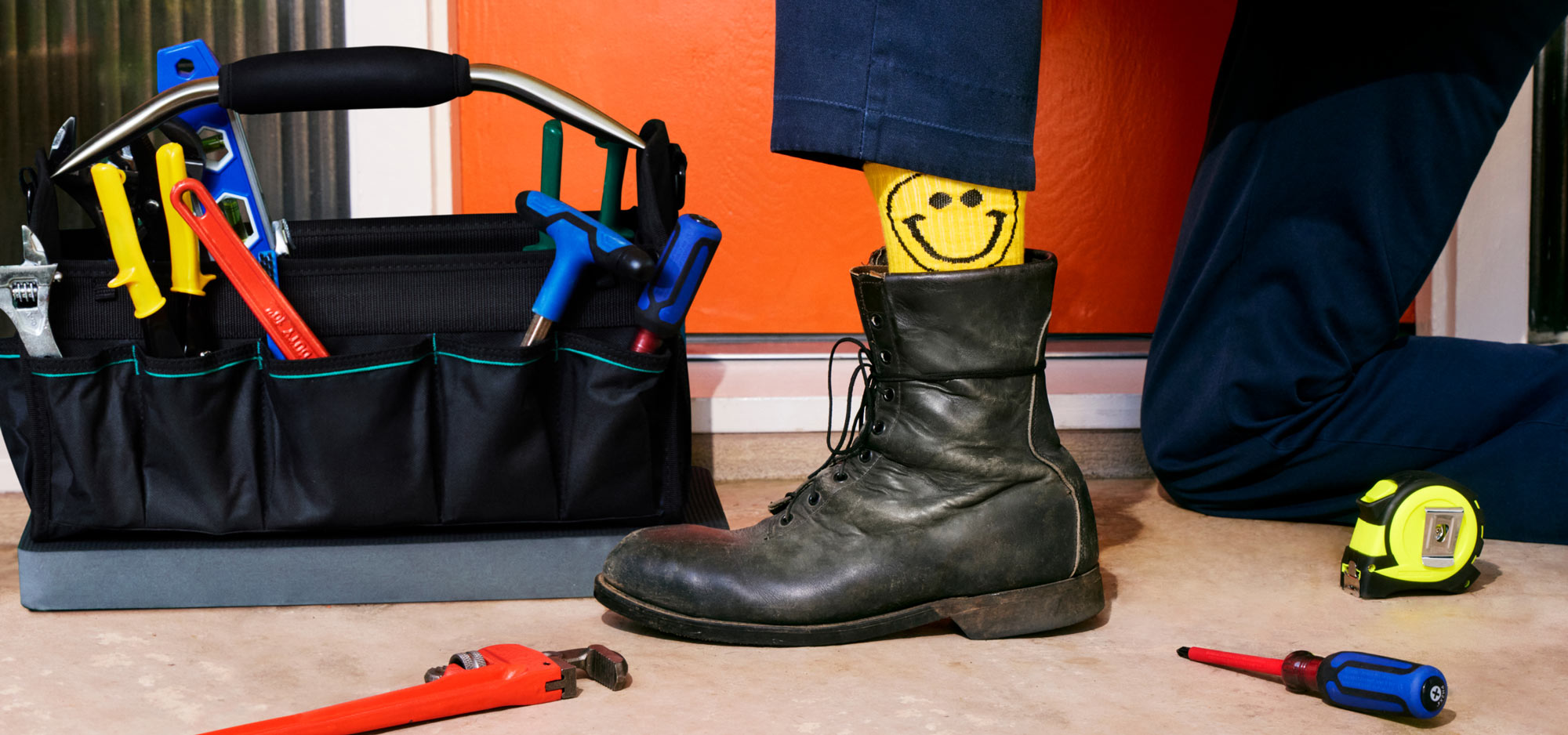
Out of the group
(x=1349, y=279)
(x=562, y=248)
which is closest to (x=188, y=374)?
(x=562, y=248)

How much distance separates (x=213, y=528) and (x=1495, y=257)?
189cm

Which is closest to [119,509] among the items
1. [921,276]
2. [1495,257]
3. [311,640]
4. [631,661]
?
[311,640]

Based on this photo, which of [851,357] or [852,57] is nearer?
[852,57]

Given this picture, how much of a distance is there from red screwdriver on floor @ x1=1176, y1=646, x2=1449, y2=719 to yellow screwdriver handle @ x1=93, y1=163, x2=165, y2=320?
99 cm

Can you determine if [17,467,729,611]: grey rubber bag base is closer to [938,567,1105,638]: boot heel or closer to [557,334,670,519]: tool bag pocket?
[557,334,670,519]: tool bag pocket

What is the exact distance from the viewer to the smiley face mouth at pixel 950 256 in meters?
0.85

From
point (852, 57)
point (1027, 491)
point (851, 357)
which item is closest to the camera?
point (852, 57)

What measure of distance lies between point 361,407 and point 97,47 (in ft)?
3.32

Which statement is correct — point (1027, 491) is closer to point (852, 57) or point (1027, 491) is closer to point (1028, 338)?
point (1028, 338)

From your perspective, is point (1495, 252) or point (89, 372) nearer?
point (89, 372)

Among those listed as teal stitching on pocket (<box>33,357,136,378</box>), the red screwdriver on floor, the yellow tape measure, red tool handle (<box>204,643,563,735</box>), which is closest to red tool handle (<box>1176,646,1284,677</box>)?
the red screwdriver on floor

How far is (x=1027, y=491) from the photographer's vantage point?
2.93ft

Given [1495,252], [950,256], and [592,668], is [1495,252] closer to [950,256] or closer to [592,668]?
[950,256]

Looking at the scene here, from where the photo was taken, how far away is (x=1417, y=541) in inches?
39.8
